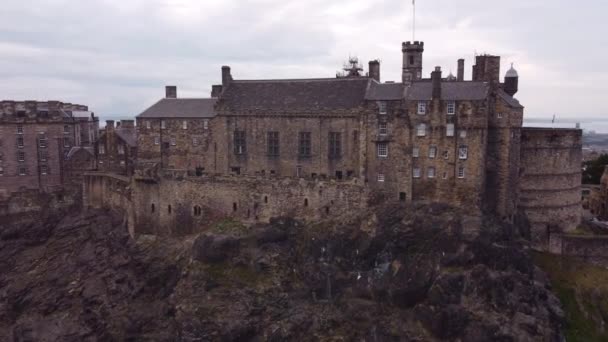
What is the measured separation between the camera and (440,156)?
1939 inches

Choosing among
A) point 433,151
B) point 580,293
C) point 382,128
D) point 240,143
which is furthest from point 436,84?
point 580,293

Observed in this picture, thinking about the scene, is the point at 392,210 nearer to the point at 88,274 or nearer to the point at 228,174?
the point at 228,174

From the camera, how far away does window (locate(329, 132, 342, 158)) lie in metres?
54.2

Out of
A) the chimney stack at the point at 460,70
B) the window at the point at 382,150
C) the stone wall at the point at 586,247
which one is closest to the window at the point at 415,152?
the window at the point at 382,150

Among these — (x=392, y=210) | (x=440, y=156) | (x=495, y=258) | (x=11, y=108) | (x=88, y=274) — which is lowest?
(x=88, y=274)

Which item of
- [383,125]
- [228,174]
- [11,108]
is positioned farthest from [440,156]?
[11,108]

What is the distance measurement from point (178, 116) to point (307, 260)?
2197cm

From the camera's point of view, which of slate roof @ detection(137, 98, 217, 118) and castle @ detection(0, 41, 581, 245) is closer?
castle @ detection(0, 41, 581, 245)

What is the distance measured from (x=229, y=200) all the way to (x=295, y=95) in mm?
12512

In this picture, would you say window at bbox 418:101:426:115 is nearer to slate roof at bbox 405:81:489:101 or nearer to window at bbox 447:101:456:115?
slate roof at bbox 405:81:489:101

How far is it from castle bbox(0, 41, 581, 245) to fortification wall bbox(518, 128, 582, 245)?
0.10 meters

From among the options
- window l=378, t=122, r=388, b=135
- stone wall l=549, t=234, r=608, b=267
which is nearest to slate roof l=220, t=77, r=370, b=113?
window l=378, t=122, r=388, b=135

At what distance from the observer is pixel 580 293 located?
156ft

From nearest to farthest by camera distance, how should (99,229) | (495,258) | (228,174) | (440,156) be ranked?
1. (495,258)
2. (440,156)
3. (228,174)
4. (99,229)
